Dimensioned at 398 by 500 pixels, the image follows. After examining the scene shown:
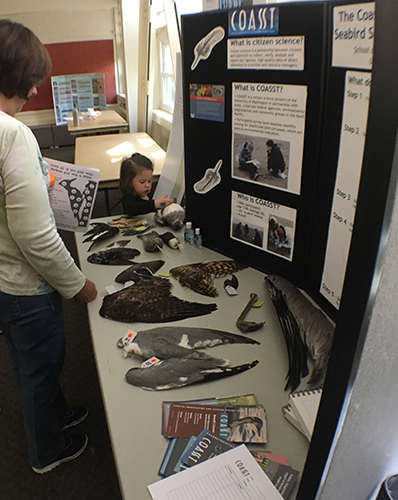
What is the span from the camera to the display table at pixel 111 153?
314cm

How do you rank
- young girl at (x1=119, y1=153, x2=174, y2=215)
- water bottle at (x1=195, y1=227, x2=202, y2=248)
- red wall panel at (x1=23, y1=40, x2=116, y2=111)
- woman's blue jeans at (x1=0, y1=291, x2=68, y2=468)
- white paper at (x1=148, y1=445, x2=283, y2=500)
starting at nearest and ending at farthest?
white paper at (x1=148, y1=445, x2=283, y2=500) → woman's blue jeans at (x1=0, y1=291, x2=68, y2=468) → water bottle at (x1=195, y1=227, x2=202, y2=248) → young girl at (x1=119, y1=153, x2=174, y2=215) → red wall panel at (x1=23, y1=40, x2=116, y2=111)

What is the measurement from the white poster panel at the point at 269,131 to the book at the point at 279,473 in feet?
2.63

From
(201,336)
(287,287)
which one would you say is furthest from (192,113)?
(201,336)

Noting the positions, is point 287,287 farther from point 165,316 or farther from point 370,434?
point 370,434

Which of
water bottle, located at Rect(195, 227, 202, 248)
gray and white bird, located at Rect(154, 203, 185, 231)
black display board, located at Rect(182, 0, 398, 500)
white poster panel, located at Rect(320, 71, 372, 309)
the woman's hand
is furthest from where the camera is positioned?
gray and white bird, located at Rect(154, 203, 185, 231)

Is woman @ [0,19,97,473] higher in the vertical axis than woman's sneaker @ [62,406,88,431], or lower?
higher

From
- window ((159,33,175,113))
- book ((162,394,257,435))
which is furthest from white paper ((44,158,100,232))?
window ((159,33,175,113))

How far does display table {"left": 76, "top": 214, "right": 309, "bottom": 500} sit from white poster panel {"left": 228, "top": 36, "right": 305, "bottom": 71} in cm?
73

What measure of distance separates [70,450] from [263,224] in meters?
1.24

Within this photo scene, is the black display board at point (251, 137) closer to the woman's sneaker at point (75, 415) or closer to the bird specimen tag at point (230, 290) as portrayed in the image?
the bird specimen tag at point (230, 290)

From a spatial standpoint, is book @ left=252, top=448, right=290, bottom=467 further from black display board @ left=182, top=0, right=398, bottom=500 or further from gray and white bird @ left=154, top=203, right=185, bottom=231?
gray and white bird @ left=154, top=203, right=185, bottom=231

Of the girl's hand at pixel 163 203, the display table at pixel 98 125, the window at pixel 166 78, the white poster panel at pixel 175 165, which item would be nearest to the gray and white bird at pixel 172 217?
the girl's hand at pixel 163 203

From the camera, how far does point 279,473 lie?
2.60ft

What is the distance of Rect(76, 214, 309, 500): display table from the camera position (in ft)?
2.75
